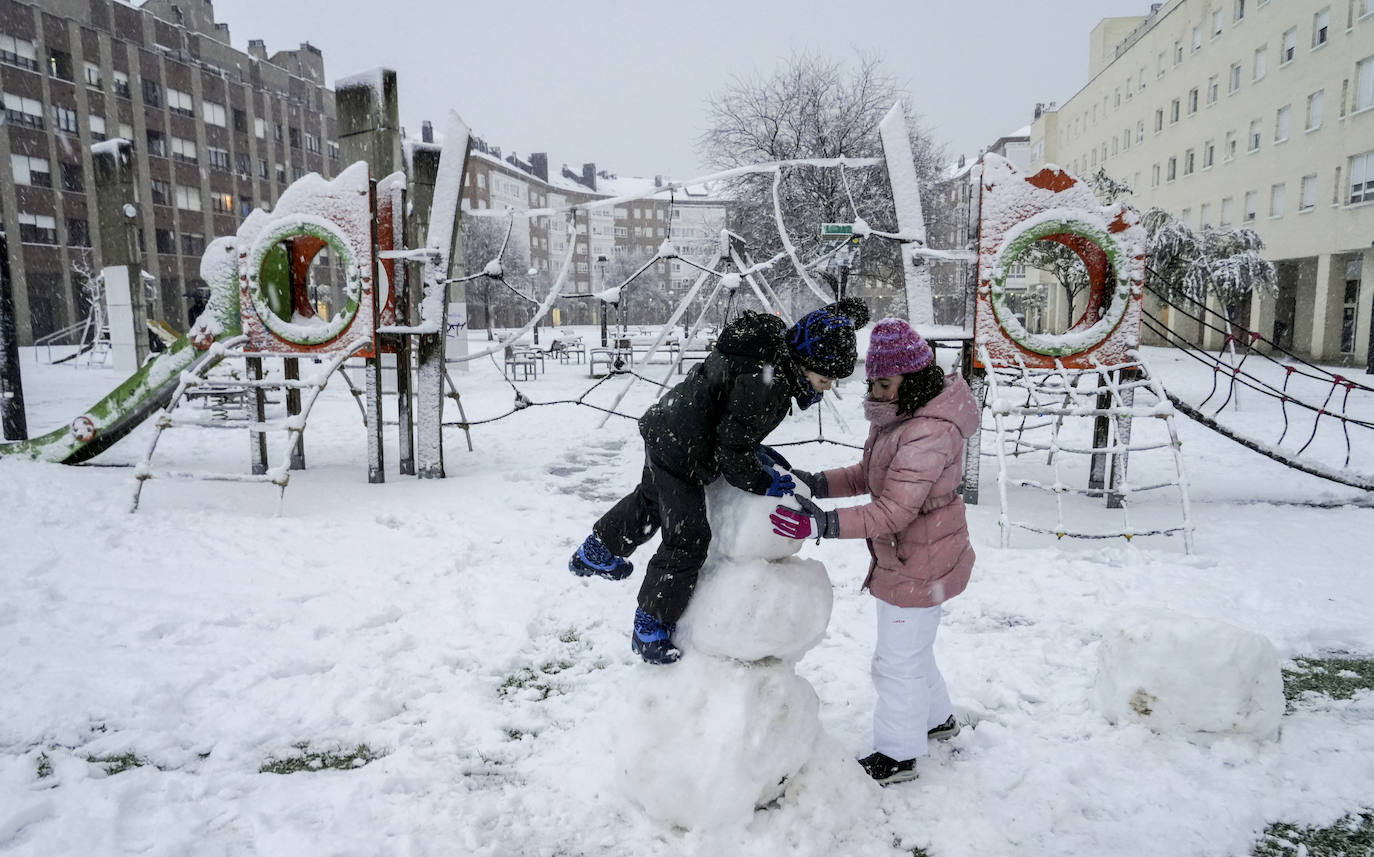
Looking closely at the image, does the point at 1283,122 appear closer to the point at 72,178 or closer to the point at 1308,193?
the point at 1308,193

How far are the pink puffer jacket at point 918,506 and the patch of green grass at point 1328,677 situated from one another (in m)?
1.92

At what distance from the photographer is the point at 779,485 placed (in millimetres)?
2559

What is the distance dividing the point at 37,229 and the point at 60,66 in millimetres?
8397

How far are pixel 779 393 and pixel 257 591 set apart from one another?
359 centimetres

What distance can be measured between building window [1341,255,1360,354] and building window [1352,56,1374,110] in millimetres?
4253

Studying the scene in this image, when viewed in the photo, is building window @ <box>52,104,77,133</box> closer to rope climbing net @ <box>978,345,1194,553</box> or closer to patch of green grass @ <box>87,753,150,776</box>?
patch of green grass @ <box>87,753,150,776</box>

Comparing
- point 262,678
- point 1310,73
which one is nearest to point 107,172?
point 262,678

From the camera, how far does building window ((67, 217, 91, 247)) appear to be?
3684 cm

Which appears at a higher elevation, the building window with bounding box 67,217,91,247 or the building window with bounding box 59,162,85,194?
the building window with bounding box 59,162,85,194

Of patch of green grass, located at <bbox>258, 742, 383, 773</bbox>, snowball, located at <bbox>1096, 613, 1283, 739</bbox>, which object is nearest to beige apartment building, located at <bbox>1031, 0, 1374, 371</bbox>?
snowball, located at <bbox>1096, 613, 1283, 739</bbox>

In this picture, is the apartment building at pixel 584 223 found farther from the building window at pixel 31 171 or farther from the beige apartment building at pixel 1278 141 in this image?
the beige apartment building at pixel 1278 141

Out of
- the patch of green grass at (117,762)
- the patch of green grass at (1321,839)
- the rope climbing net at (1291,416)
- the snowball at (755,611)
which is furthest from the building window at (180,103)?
the patch of green grass at (1321,839)

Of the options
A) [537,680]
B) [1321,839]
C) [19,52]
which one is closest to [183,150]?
[19,52]

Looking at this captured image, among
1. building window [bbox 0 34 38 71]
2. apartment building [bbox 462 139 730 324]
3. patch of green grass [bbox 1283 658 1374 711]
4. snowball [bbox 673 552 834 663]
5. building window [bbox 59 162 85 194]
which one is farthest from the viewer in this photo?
apartment building [bbox 462 139 730 324]
